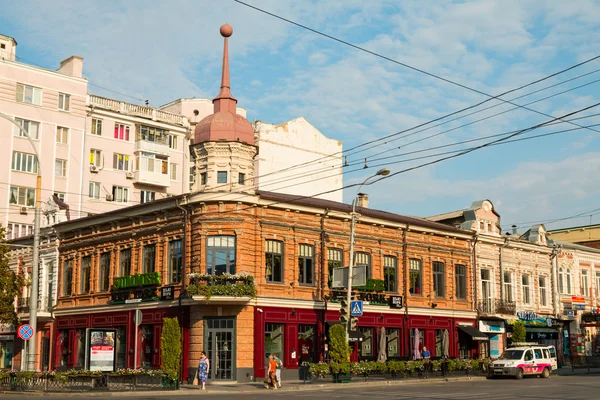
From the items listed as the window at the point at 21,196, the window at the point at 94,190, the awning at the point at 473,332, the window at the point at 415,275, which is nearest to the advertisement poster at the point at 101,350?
the window at the point at 415,275

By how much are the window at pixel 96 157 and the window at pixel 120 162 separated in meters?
1.37

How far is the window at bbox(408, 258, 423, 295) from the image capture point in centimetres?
4722

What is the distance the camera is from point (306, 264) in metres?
41.0

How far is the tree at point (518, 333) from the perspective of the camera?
52625mm

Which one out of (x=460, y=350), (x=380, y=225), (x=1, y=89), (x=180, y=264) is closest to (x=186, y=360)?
(x=180, y=264)

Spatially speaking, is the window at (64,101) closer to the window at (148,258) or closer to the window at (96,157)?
the window at (96,157)

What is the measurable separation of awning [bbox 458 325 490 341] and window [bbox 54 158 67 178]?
3731cm

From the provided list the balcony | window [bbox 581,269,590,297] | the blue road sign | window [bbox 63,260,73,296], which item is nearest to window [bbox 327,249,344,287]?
the blue road sign

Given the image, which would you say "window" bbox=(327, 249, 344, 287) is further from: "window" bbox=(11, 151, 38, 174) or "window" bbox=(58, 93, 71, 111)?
"window" bbox=(58, 93, 71, 111)

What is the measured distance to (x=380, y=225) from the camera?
4522cm

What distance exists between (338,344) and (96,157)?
37.8 m

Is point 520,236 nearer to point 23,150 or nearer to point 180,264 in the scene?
point 180,264

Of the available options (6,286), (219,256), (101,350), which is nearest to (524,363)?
(219,256)

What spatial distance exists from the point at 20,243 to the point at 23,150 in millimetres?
13544
